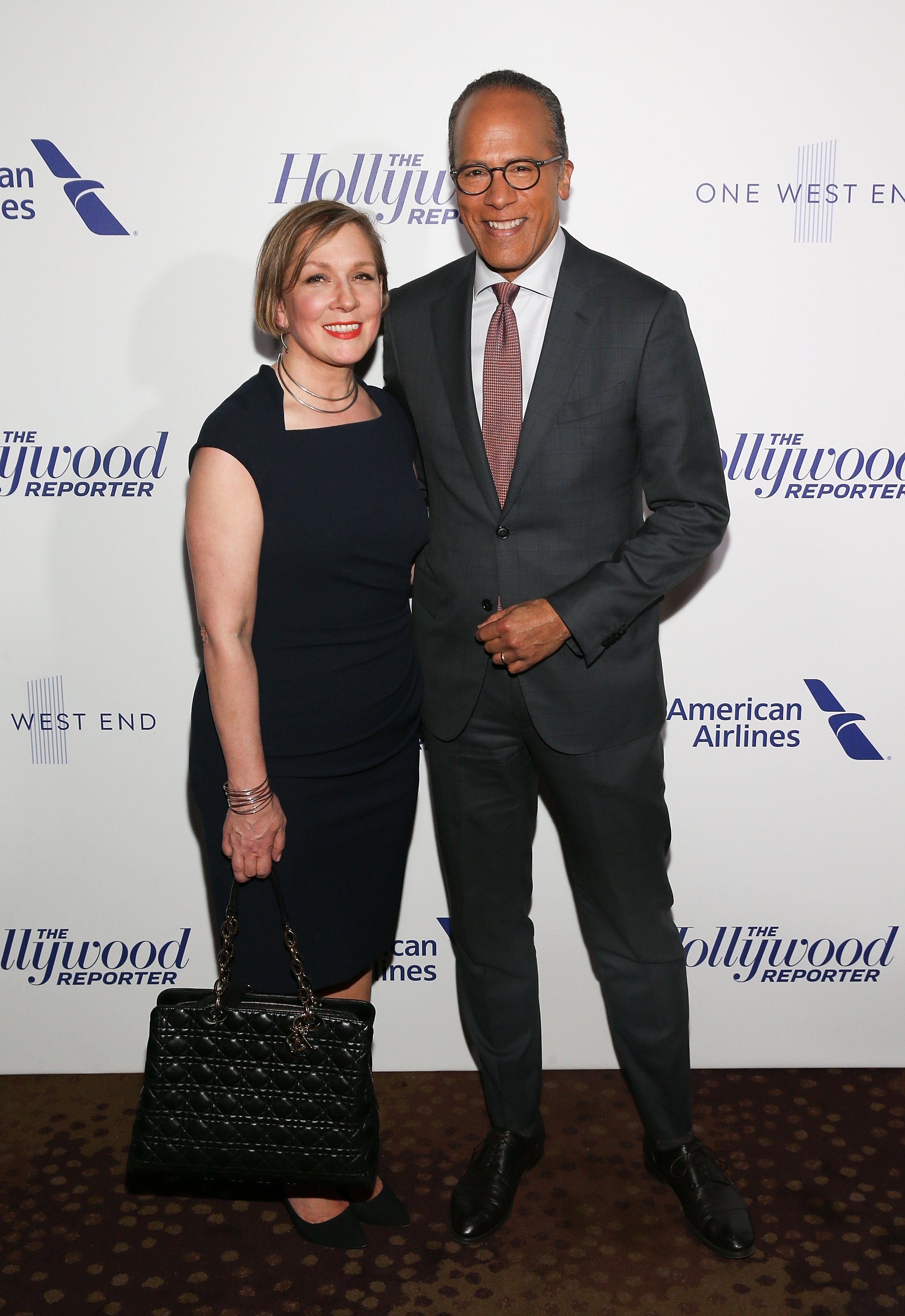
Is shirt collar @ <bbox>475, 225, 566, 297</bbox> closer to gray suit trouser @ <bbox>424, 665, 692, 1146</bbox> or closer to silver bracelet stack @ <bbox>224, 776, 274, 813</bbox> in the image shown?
gray suit trouser @ <bbox>424, 665, 692, 1146</bbox>

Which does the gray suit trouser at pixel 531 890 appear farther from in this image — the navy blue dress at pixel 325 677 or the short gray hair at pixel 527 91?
the short gray hair at pixel 527 91

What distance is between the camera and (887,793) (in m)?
2.86

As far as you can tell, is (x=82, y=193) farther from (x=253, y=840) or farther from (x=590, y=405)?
(x=253, y=840)

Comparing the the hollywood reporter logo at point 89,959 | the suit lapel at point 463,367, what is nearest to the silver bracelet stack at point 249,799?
the suit lapel at point 463,367

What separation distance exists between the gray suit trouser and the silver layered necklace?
0.58m

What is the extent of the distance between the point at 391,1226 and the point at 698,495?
1.67 meters

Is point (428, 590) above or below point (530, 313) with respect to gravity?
below

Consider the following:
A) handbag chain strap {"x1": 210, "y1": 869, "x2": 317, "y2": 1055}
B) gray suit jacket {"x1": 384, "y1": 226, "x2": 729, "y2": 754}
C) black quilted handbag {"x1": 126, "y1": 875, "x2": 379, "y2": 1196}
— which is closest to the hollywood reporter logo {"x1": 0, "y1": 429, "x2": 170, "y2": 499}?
gray suit jacket {"x1": 384, "y1": 226, "x2": 729, "y2": 754}

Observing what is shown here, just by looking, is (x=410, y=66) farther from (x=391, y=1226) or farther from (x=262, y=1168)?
(x=391, y=1226)

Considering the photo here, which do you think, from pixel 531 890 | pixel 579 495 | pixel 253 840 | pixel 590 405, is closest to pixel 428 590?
pixel 579 495

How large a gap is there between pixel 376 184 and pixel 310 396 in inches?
→ 28.9

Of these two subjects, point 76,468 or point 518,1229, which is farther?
point 76,468

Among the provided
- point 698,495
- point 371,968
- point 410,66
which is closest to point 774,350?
point 698,495

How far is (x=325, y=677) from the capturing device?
2.10m
